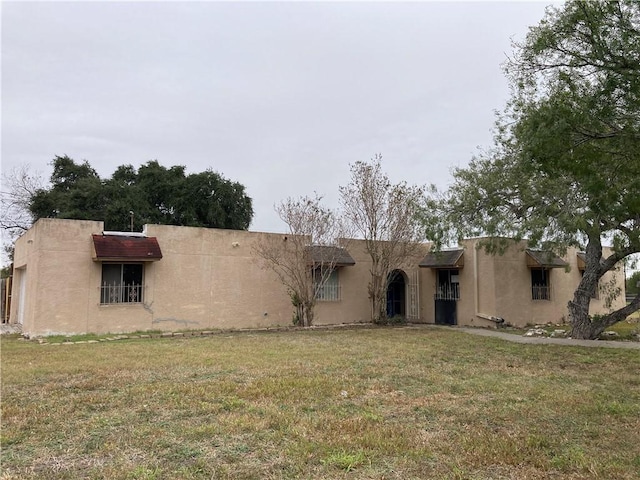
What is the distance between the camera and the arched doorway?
22172 millimetres

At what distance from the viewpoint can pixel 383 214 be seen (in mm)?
18109

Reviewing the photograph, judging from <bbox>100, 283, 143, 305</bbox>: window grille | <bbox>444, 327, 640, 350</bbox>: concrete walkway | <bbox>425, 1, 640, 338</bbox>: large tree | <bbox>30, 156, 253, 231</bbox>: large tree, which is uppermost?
<bbox>30, 156, 253, 231</bbox>: large tree

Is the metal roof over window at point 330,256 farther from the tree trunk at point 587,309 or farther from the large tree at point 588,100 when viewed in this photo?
the large tree at point 588,100

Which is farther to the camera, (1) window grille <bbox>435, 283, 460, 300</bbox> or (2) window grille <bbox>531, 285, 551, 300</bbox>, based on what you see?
(1) window grille <bbox>435, 283, 460, 300</bbox>

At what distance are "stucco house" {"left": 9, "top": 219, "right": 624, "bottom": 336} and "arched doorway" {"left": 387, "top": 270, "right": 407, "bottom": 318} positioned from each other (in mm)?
48

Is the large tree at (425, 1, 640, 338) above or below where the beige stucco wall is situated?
above

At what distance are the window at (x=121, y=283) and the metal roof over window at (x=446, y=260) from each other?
11.6 metres

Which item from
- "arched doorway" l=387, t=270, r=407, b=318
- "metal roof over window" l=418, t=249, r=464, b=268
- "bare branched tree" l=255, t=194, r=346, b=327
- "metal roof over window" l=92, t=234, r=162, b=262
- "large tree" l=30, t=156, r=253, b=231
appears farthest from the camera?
"large tree" l=30, t=156, r=253, b=231

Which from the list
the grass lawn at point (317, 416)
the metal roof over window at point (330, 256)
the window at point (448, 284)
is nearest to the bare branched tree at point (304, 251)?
the metal roof over window at point (330, 256)

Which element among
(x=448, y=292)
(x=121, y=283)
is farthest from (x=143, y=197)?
(x=448, y=292)

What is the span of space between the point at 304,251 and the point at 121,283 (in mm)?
6438

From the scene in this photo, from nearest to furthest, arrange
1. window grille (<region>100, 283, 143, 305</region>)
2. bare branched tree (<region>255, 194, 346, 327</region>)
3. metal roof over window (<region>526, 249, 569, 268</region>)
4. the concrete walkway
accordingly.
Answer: the concrete walkway
window grille (<region>100, 283, 143, 305</region>)
bare branched tree (<region>255, 194, 346, 327</region>)
metal roof over window (<region>526, 249, 569, 268</region>)

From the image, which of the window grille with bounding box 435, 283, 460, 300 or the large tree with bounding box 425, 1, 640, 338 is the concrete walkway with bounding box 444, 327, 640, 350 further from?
the large tree with bounding box 425, 1, 640, 338

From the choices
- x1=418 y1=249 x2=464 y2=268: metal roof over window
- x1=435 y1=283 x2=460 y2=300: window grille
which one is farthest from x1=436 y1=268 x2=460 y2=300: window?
x1=418 y1=249 x2=464 y2=268: metal roof over window
